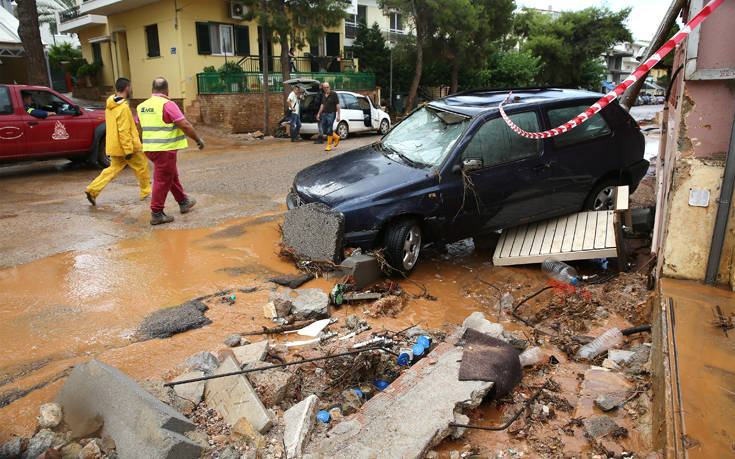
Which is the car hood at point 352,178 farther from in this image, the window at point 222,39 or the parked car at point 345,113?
the window at point 222,39

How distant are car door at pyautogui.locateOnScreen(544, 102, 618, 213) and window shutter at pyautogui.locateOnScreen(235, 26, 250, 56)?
61.8ft

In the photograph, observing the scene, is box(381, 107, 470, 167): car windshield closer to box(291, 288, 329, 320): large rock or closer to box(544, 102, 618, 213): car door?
box(544, 102, 618, 213): car door

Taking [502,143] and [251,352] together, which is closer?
[251,352]

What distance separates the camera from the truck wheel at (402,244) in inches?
201

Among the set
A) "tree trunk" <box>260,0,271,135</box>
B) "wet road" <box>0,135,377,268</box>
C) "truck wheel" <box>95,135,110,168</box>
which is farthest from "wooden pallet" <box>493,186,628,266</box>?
"tree trunk" <box>260,0,271,135</box>

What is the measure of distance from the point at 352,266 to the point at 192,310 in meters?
1.50

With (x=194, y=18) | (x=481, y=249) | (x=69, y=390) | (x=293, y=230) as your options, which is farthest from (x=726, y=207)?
(x=194, y=18)

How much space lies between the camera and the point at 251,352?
143 inches

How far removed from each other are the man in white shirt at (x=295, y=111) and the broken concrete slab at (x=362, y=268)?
11.8 meters

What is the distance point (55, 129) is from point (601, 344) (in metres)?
10.4

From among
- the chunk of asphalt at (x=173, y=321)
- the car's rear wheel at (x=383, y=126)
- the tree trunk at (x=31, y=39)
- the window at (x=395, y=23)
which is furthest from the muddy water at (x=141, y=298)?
the window at (x=395, y=23)

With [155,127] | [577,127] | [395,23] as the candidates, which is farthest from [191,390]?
[395,23]

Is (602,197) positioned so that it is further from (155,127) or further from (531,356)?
(155,127)

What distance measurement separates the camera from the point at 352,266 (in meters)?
4.94
